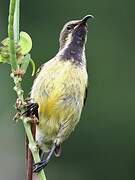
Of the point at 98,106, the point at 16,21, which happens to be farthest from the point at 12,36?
the point at 98,106

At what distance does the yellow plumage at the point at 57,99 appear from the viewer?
7.79 ft

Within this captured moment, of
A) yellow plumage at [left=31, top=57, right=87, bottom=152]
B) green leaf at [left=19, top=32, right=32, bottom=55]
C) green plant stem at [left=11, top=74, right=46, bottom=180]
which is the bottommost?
green plant stem at [left=11, top=74, right=46, bottom=180]

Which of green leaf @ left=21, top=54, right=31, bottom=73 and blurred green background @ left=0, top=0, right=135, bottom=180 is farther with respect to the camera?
blurred green background @ left=0, top=0, right=135, bottom=180

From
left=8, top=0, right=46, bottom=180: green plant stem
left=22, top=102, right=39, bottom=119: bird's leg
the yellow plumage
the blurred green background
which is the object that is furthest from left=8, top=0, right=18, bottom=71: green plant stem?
the blurred green background

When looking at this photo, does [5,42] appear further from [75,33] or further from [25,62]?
[75,33]

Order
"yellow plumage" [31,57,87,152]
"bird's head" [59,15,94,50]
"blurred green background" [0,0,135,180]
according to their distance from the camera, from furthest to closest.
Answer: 1. "blurred green background" [0,0,135,180]
2. "bird's head" [59,15,94,50]
3. "yellow plumage" [31,57,87,152]

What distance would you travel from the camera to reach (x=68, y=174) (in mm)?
7805

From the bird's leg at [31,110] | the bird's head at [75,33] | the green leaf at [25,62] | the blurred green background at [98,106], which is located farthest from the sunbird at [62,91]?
the blurred green background at [98,106]

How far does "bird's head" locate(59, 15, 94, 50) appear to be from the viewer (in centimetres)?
248

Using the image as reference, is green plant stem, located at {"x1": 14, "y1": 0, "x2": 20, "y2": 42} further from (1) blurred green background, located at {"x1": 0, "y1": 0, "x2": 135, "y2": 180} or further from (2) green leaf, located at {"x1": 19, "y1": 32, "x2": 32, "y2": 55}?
(1) blurred green background, located at {"x1": 0, "y1": 0, "x2": 135, "y2": 180}

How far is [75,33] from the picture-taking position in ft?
8.28

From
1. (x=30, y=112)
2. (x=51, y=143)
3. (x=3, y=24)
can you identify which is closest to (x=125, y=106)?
(x=3, y=24)

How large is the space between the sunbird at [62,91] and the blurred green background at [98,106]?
4.90 m

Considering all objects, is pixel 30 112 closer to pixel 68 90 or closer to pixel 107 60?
pixel 68 90
